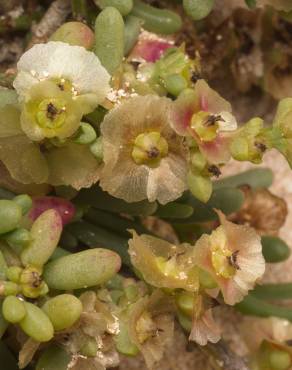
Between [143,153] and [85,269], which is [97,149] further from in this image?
[85,269]

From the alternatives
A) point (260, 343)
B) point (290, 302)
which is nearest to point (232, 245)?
point (260, 343)

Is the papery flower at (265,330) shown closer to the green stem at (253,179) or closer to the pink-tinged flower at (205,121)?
the green stem at (253,179)

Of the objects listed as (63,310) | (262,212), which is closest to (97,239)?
(63,310)

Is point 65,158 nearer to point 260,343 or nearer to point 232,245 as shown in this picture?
point 232,245

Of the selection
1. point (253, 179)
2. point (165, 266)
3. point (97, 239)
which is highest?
point (165, 266)

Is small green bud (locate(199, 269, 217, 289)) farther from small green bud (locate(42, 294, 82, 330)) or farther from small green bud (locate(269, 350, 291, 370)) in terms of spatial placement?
small green bud (locate(269, 350, 291, 370))

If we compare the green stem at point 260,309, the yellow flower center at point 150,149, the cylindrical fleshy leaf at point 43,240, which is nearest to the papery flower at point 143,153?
the yellow flower center at point 150,149
